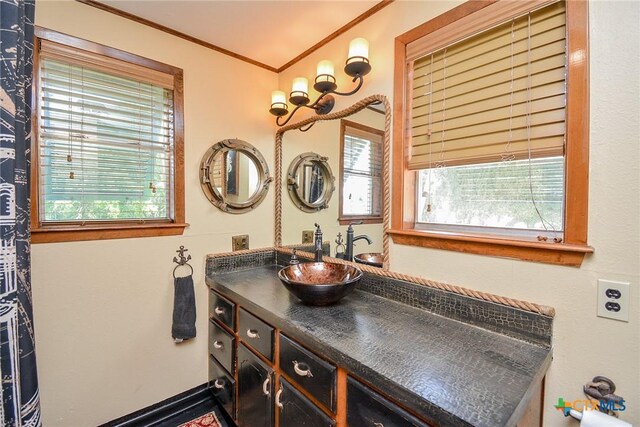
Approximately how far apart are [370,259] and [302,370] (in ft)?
2.20

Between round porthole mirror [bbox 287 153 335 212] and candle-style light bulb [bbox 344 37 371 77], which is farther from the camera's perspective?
round porthole mirror [bbox 287 153 335 212]

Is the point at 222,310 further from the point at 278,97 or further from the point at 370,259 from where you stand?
the point at 278,97

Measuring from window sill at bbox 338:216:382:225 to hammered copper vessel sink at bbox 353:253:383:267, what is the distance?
0.18 m

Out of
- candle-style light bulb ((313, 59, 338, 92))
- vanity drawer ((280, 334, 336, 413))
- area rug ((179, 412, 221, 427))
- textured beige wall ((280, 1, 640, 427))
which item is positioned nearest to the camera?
textured beige wall ((280, 1, 640, 427))

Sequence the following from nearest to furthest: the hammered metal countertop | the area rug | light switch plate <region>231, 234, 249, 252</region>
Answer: the hammered metal countertop, the area rug, light switch plate <region>231, 234, 249, 252</region>

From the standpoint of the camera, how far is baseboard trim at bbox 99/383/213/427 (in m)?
1.65

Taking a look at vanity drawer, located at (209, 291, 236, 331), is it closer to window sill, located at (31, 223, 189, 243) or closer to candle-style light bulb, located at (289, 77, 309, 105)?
window sill, located at (31, 223, 189, 243)

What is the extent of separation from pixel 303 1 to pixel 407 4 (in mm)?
534

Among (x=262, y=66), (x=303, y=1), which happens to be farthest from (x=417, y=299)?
(x=262, y=66)

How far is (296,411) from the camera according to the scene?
1.12m

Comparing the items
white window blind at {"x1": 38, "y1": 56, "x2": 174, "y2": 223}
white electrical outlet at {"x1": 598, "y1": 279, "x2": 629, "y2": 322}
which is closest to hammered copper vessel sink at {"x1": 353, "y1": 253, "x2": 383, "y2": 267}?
white electrical outlet at {"x1": 598, "y1": 279, "x2": 629, "y2": 322}

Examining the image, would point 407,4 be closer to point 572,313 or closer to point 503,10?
point 503,10

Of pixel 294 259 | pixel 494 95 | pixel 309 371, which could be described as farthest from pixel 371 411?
pixel 494 95

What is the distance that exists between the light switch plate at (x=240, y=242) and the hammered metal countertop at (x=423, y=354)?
0.62m
